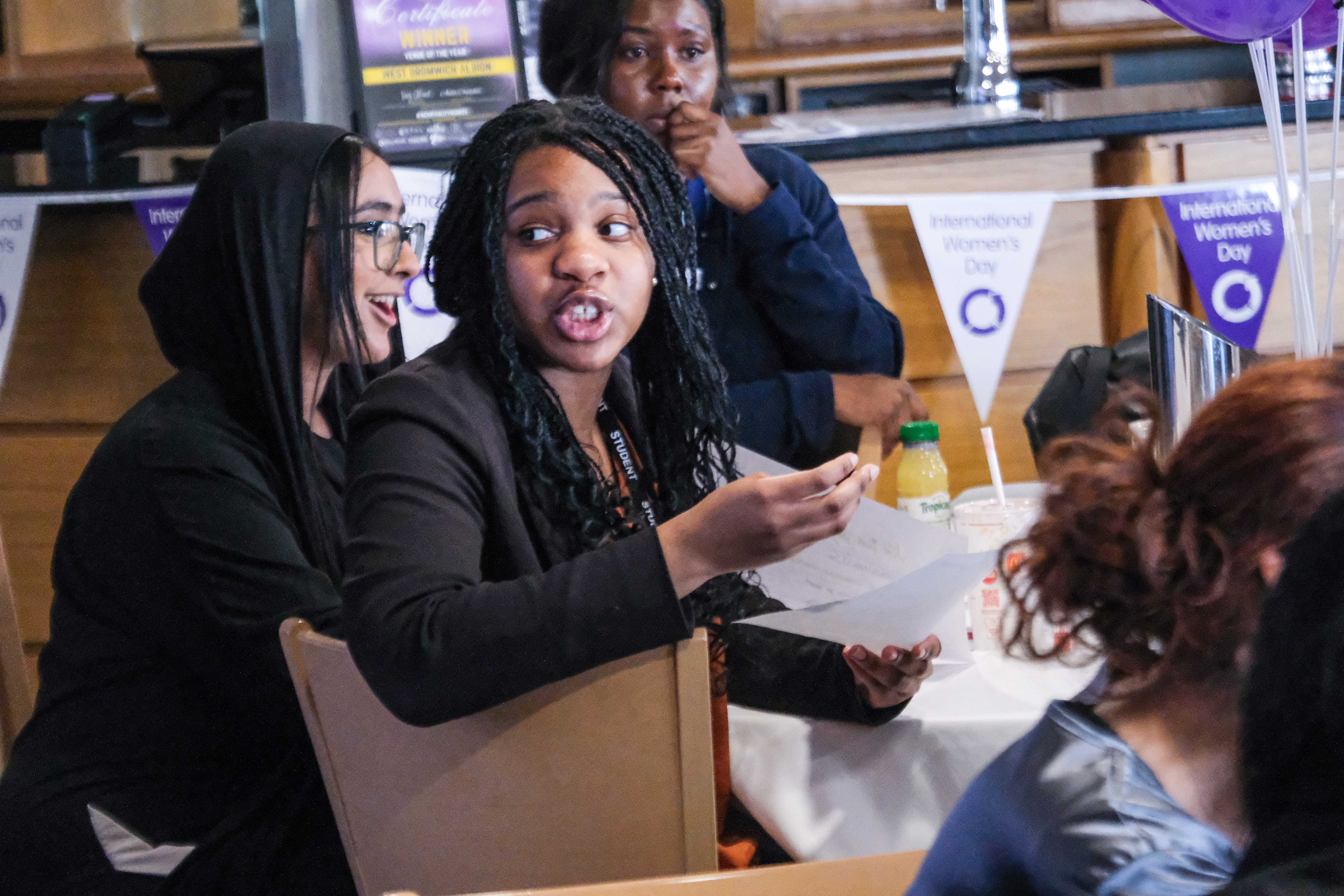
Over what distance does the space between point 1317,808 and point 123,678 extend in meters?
1.25

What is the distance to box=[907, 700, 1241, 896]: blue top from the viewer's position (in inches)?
23.6


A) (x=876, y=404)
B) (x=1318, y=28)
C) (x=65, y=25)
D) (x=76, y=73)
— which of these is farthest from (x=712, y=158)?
(x=65, y=25)

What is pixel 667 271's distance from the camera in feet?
4.11

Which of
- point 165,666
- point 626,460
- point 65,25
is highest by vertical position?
point 65,25

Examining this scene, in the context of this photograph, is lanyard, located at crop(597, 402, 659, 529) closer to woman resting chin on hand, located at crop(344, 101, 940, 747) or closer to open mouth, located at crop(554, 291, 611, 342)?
woman resting chin on hand, located at crop(344, 101, 940, 747)

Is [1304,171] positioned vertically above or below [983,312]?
above

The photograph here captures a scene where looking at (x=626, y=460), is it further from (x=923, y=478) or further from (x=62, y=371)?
(x=62, y=371)

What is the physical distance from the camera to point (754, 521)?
0.91m

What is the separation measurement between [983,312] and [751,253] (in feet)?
1.99

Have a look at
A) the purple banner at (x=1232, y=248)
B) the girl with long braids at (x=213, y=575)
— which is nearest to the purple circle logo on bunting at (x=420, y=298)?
the girl with long braids at (x=213, y=575)

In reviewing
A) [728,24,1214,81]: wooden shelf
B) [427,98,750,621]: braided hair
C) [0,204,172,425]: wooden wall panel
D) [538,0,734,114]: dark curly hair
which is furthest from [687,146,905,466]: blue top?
[728,24,1214,81]: wooden shelf

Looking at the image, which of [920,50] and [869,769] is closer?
[869,769]

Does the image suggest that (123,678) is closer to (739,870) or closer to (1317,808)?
(739,870)

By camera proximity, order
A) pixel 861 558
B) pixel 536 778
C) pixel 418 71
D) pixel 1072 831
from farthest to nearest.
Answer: pixel 418 71 → pixel 861 558 → pixel 536 778 → pixel 1072 831
